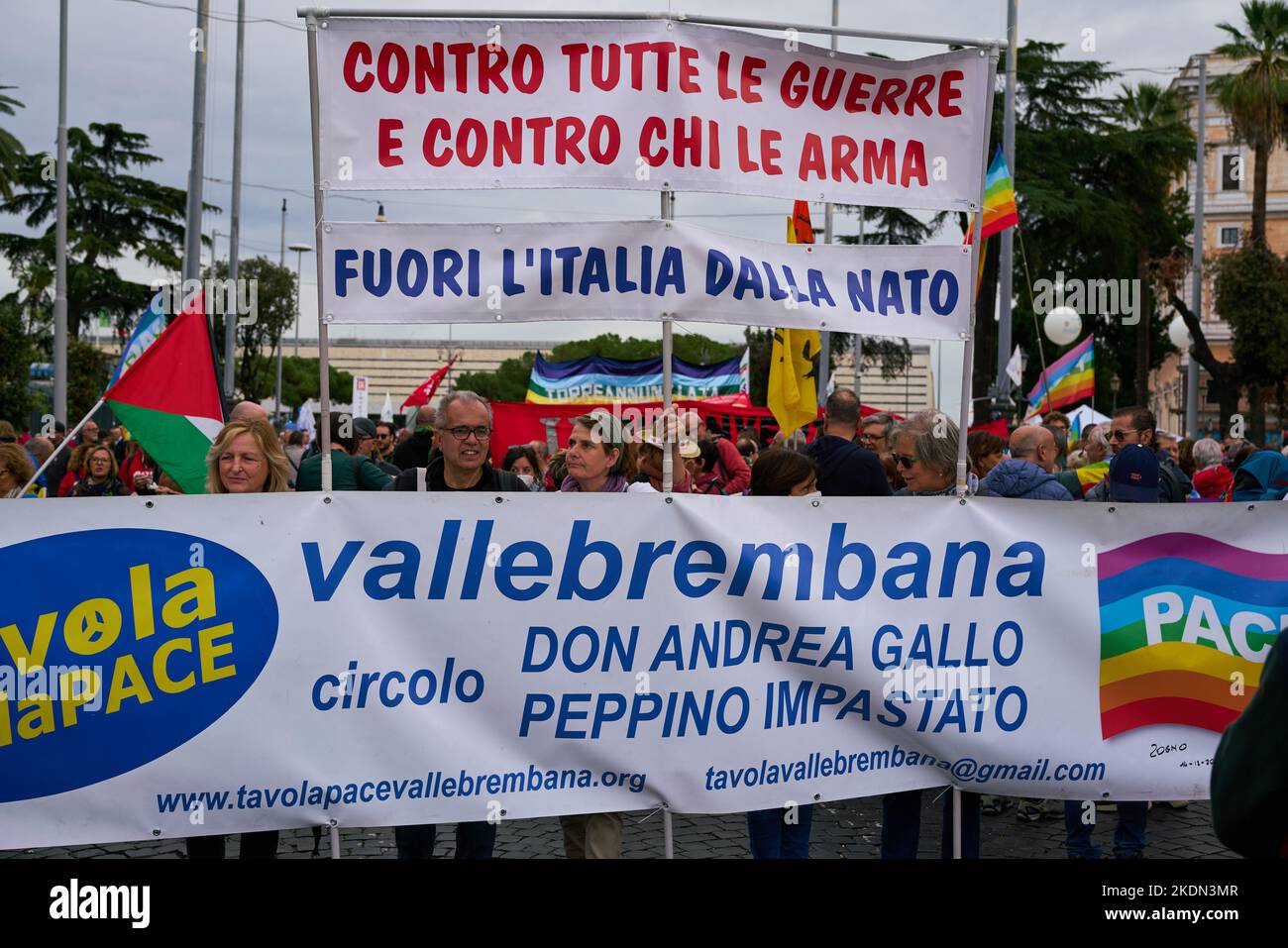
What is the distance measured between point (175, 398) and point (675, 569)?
266cm

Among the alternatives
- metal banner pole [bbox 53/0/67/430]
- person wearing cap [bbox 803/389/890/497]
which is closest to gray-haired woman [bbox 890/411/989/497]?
person wearing cap [bbox 803/389/890/497]

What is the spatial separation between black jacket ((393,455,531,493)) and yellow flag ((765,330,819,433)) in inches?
58.1

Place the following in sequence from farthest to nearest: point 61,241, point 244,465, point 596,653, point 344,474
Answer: point 61,241 < point 344,474 < point 244,465 < point 596,653

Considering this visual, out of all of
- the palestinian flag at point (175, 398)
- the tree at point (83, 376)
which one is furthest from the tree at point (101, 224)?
the palestinian flag at point (175, 398)

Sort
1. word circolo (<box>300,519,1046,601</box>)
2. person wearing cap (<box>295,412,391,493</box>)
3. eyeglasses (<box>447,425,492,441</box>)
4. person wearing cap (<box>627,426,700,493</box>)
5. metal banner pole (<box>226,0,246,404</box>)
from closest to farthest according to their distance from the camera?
word circolo (<box>300,519,1046,601</box>) < eyeglasses (<box>447,425,492,441</box>) < person wearing cap (<box>627,426,700,493</box>) < person wearing cap (<box>295,412,391,493</box>) < metal banner pole (<box>226,0,246,404</box>)

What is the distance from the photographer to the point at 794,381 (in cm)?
612

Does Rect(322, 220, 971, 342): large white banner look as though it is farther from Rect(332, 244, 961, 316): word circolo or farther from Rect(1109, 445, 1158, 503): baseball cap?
Rect(1109, 445, 1158, 503): baseball cap

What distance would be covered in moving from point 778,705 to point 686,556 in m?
0.55

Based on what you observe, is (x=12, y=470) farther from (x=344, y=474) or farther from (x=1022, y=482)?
(x=1022, y=482)

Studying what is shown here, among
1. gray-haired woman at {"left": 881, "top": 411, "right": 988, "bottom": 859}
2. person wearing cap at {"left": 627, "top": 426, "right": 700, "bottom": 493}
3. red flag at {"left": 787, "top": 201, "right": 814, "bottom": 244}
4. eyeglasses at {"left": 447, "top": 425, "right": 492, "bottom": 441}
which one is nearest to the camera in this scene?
gray-haired woman at {"left": 881, "top": 411, "right": 988, "bottom": 859}

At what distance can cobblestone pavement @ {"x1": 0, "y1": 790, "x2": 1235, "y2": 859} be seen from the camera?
559cm

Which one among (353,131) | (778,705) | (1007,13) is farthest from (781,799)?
(1007,13)

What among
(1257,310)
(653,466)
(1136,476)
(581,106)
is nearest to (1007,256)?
(1136,476)
